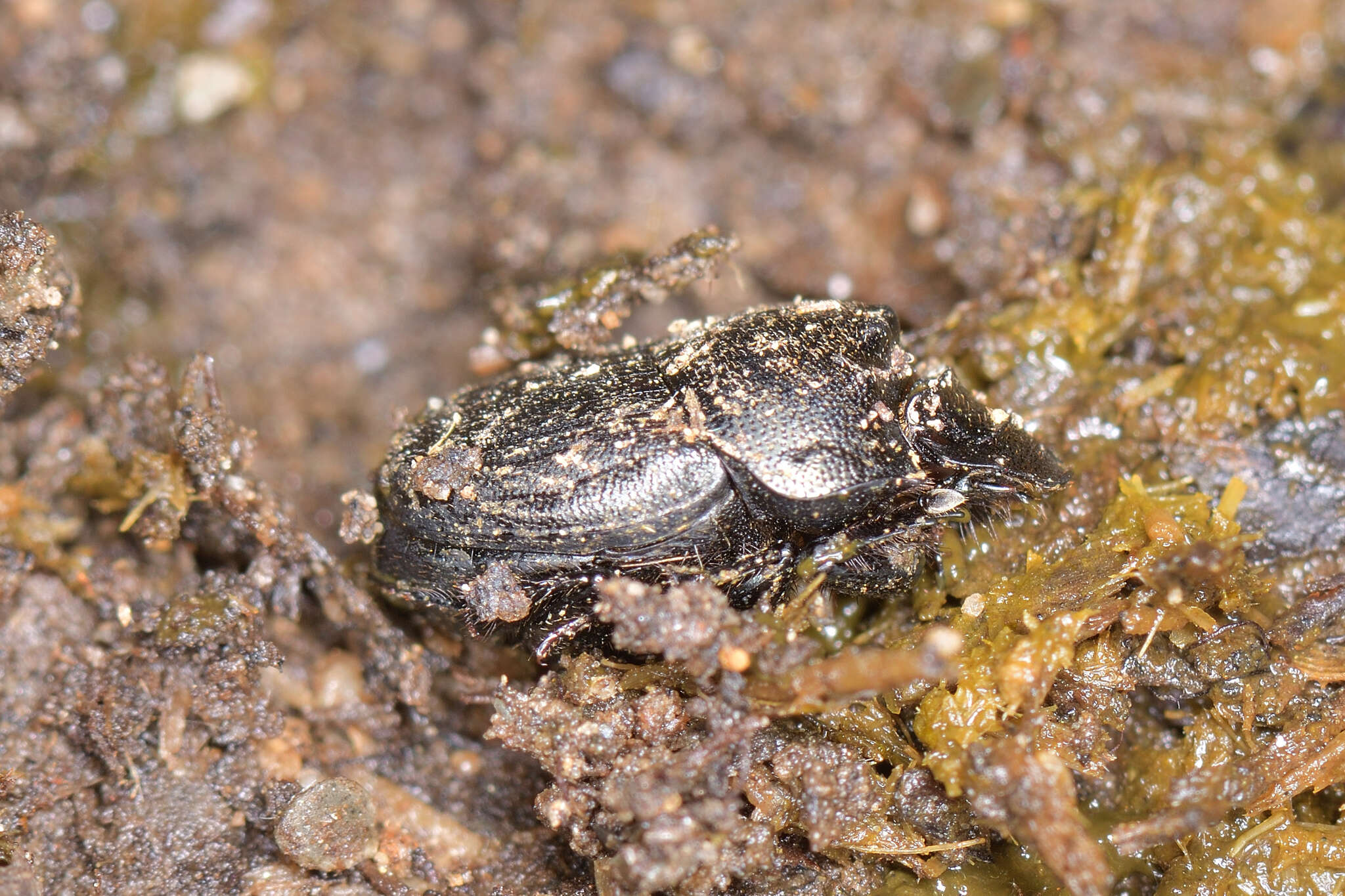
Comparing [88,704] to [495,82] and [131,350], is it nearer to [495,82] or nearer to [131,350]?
[131,350]

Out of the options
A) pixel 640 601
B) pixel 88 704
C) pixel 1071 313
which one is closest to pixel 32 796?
pixel 88 704

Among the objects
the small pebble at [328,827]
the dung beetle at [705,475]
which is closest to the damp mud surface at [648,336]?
the small pebble at [328,827]

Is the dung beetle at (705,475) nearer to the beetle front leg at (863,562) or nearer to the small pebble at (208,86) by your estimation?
the beetle front leg at (863,562)

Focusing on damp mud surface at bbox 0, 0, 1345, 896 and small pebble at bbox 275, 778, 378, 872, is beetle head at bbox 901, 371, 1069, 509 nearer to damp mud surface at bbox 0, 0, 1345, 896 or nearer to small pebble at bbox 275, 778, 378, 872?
damp mud surface at bbox 0, 0, 1345, 896

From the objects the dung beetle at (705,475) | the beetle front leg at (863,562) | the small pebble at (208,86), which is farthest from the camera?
→ the small pebble at (208,86)

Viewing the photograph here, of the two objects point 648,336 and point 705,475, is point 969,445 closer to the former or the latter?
point 705,475
